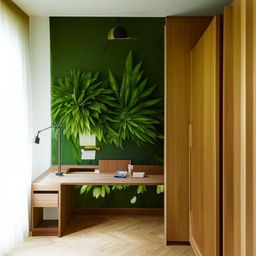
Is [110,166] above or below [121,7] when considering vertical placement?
below

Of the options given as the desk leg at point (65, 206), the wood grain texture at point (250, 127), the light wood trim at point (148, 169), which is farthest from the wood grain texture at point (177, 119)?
the wood grain texture at point (250, 127)

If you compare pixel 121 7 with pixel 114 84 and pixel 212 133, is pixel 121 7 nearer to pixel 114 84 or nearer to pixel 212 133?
pixel 114 84

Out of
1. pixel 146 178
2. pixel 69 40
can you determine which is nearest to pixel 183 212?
pixel 146 178

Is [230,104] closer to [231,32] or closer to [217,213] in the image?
[231,32]

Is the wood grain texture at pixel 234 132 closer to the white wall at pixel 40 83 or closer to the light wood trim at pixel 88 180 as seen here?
the light wood trim at pixel 88 180

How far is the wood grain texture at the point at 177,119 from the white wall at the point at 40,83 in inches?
68.1

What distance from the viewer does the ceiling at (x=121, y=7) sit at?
136 inches

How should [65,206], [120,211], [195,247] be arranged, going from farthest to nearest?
[120,211], [65,206], [195,247]

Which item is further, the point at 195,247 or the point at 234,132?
the point at 195,247

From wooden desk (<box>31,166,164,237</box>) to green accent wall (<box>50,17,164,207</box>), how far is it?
614mm

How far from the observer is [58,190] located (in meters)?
3.60

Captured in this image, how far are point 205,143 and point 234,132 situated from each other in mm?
554

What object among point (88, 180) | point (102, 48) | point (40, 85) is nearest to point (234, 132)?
point (88, 180)

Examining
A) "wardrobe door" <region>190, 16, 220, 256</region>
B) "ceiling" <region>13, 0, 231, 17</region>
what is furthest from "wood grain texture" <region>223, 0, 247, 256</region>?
"ceiling" <region>13, 0, 231, 17</region>
